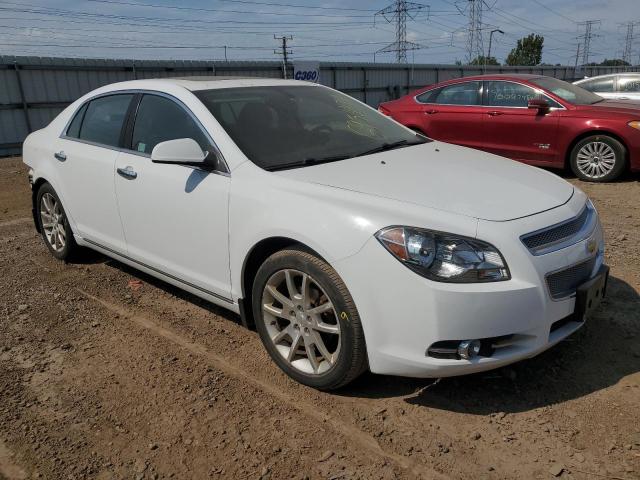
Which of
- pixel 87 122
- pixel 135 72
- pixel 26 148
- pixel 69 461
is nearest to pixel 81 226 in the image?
pixel 87 122

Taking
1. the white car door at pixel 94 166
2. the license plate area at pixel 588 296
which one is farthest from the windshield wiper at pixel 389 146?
the white car door at pixel 94 166

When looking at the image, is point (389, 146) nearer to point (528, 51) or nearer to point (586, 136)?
point (586, 136)

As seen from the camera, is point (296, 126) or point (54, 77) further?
point (54, 77)

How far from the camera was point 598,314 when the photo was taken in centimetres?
367

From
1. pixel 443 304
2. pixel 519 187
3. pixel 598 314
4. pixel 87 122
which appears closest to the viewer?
pixel 443 304

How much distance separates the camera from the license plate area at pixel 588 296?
2719 mm

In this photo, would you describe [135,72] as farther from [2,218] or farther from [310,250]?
[310,250]

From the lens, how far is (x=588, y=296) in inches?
108

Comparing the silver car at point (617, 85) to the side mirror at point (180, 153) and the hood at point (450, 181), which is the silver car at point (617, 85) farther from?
the side mirror at point (180, 153)

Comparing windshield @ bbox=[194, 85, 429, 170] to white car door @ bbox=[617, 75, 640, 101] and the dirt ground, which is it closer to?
the dirt ground

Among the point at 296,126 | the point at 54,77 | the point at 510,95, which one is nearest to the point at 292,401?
the point at 296,126

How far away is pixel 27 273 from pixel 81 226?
87 centimetres

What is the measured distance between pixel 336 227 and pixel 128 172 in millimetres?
1896

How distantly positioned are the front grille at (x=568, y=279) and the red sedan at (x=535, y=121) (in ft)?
18.1
